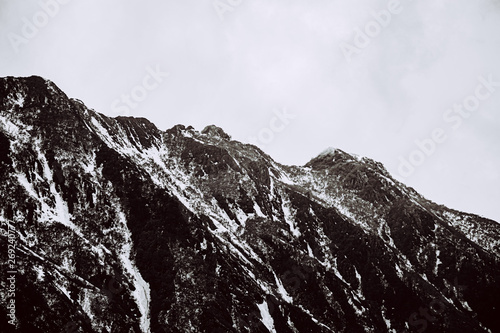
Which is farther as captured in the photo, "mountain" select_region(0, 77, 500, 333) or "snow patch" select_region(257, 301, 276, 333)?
"snow patch" select_region(257, 301, 276, 333)

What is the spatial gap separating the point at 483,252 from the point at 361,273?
172ft

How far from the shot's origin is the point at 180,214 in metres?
132

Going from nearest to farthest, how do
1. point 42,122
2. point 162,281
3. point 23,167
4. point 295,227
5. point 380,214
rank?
point 162,281
point 23,167
point 42,122
point 295,227
point 380,214

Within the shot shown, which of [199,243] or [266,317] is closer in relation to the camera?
[266,317]

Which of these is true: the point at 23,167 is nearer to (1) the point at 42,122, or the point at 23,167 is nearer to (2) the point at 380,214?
(1) the point at 42,122

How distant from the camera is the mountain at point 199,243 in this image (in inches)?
3969

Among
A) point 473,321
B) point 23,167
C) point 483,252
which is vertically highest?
point 23,167

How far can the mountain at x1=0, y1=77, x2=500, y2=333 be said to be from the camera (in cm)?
10081

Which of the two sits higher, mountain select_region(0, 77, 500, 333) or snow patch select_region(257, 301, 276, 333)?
mountain select_region(0, 77, 500, 333)

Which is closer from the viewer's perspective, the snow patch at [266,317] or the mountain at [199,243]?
the mountain at [199,243]

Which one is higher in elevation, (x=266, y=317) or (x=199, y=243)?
(x=199, y=243)

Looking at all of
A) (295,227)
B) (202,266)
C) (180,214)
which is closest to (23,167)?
→ (180,214)

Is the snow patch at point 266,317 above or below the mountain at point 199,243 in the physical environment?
below

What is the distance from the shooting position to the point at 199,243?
125m
